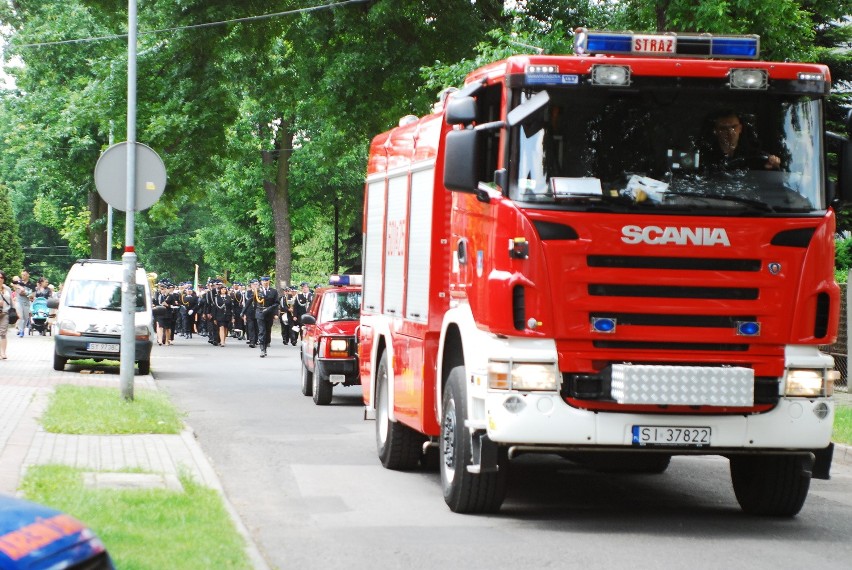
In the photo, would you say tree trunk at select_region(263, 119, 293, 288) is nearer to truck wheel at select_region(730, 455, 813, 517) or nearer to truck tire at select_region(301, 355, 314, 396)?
truck tire at select_region(301, 355, 314, 396)

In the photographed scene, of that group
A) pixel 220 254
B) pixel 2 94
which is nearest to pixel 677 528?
pixel 2 94

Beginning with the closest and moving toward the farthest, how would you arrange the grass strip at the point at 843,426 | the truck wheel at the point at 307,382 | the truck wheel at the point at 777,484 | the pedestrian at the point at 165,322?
the truck wheel at the point at 777,484 → the grass strip at the point at 843,426 → the truck wheel at the point at 307,382 → the pedestrian at the point at 165,322

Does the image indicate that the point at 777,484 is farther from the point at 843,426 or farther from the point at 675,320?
the point at 843,426

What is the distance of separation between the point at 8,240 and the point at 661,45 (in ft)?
297

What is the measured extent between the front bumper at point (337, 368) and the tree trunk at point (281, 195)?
34.0 meters

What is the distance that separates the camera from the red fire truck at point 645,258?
9.16m

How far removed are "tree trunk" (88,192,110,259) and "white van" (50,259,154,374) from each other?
80.0 ft

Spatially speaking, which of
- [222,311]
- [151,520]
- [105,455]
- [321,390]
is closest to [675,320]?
[151,520]

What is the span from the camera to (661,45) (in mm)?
9773

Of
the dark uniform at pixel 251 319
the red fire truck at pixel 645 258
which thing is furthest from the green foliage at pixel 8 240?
the red fire truck at pixel 645 258

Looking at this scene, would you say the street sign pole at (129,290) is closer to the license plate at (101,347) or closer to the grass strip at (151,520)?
the grass strip at (151,520)

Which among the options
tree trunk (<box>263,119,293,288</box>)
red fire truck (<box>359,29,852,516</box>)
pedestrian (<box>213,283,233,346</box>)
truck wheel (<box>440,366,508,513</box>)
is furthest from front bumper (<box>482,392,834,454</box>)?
tree trunk (<box>263,119,293,288</box>)

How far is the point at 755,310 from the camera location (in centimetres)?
936

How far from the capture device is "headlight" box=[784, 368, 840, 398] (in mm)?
9422
